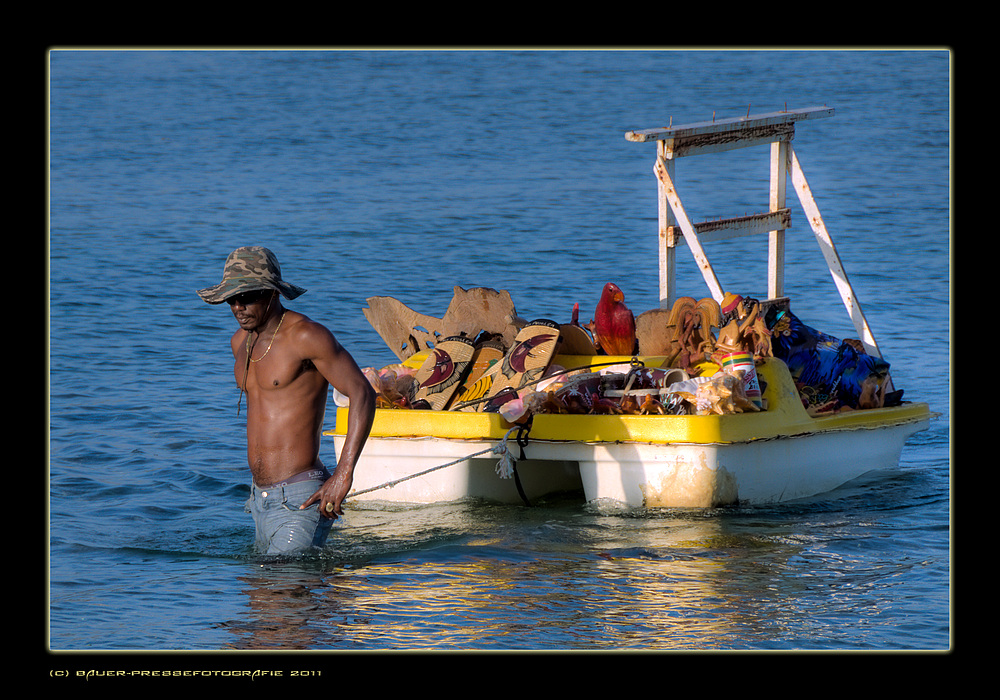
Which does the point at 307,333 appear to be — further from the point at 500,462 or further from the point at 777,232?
the point at 777,232

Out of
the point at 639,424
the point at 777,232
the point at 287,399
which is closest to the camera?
the point at 287,399

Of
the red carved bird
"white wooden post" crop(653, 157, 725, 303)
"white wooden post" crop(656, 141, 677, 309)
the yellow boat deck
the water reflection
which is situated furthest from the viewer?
"white wooden post" crop(656, 141, 677, 309)

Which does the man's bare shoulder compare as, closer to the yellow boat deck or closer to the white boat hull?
the white boat hull

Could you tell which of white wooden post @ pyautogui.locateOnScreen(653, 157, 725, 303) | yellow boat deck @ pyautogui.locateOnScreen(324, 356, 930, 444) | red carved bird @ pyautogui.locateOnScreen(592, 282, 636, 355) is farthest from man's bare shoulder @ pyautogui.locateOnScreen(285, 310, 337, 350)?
white wooden post @ pyautogui.locateOnScreen(653, 157, 725, 303)

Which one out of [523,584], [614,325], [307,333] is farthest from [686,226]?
[307,333]

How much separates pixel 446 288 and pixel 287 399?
33.3ft

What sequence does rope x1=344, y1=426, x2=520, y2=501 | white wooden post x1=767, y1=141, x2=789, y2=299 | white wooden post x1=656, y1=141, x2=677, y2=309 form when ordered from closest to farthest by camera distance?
1. rope x1=344, y1=426, x2=520, y2=501
2. white wooden post x1=656, y1=141, x2=677, y2=309
3. white wooden post x1=767, y1=141, x2=789, y2=299

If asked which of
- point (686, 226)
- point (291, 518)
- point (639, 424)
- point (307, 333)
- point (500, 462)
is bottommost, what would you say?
point (291, 518)

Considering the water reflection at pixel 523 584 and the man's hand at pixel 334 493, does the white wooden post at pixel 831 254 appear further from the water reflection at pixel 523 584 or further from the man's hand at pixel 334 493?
the man's hand at pixel 334 493

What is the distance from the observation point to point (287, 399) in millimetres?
6051

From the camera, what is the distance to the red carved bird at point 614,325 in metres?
8.53

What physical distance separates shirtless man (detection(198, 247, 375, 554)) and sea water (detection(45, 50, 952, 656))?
375mm

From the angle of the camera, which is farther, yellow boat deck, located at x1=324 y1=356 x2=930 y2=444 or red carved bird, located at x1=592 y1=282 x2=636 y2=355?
red carved bird, located at x1=592 y1=282 x2=636 y2=355

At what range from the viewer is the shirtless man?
19.3ft
